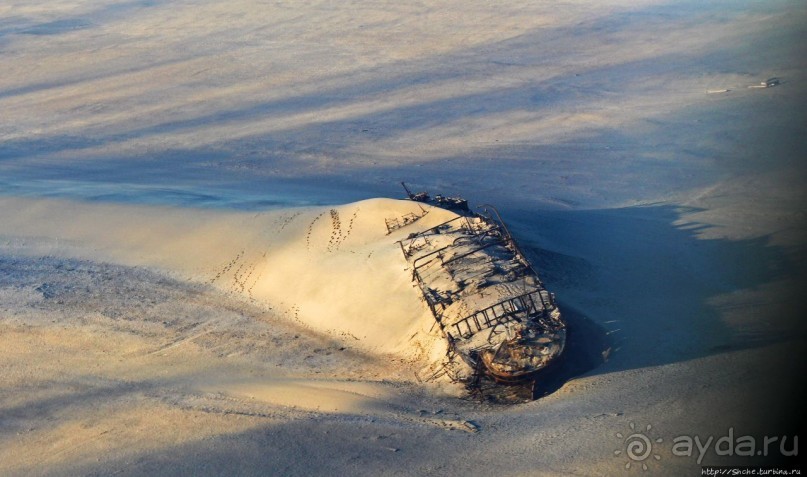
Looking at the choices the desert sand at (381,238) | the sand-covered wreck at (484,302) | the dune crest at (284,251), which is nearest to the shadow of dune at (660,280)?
the desert sand at (381,238)

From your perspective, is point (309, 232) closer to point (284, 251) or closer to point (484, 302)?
point (284, 251)

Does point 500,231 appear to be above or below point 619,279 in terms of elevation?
above

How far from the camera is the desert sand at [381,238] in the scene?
14.4 meters

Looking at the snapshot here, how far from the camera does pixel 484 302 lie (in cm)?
1714

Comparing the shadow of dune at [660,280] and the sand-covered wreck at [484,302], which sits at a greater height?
the sand-covered wreck at [484,302]

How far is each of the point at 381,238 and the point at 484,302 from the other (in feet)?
15.5

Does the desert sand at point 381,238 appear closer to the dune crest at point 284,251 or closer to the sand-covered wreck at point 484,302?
the dune crest at point 284,251

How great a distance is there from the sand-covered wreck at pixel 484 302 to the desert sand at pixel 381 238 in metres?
0.57

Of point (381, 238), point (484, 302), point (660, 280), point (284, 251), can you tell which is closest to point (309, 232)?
point (284, 251)

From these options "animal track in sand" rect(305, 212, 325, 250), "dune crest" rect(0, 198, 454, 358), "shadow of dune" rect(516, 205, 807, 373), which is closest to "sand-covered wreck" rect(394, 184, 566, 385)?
"dune crest" rect(0, 198, 454, 358)

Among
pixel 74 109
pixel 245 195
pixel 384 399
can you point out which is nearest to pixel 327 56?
pixel 74 109

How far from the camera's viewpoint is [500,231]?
1998 centimetres

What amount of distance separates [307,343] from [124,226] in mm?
9065

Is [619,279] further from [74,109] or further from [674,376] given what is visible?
[74,109]
